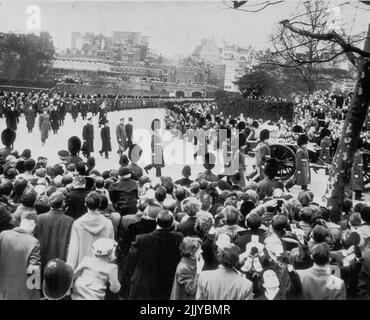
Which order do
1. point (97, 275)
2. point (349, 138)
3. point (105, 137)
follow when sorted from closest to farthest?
point (97, 275), point (349, 138), point (105, 137)

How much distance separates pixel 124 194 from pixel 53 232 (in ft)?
5.86

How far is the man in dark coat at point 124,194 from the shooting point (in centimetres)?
656

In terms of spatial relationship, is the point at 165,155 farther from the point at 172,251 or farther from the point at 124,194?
the point at 172,251

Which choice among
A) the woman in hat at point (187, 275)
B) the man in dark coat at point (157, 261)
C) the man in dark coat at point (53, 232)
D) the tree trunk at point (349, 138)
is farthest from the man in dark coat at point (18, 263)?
the tree trunk at point (349, 138)

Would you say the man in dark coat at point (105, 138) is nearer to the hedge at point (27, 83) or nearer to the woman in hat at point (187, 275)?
the woman in hat at point (187, 275)

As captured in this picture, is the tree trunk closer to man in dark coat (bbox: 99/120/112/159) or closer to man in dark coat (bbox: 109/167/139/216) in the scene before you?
man in dark coat (bbox: 109/167/139/216)

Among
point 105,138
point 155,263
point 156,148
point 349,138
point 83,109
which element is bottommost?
point 155,263

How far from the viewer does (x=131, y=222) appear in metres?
5.45

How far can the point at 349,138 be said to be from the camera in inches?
316

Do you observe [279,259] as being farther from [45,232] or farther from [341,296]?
[45,232]

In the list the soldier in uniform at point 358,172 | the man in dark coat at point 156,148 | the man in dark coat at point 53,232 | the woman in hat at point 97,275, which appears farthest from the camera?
the man in dark coat at point 156,148

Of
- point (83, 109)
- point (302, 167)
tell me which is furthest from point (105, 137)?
point (83, 109)

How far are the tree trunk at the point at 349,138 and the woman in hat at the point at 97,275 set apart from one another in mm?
Result: 4722
